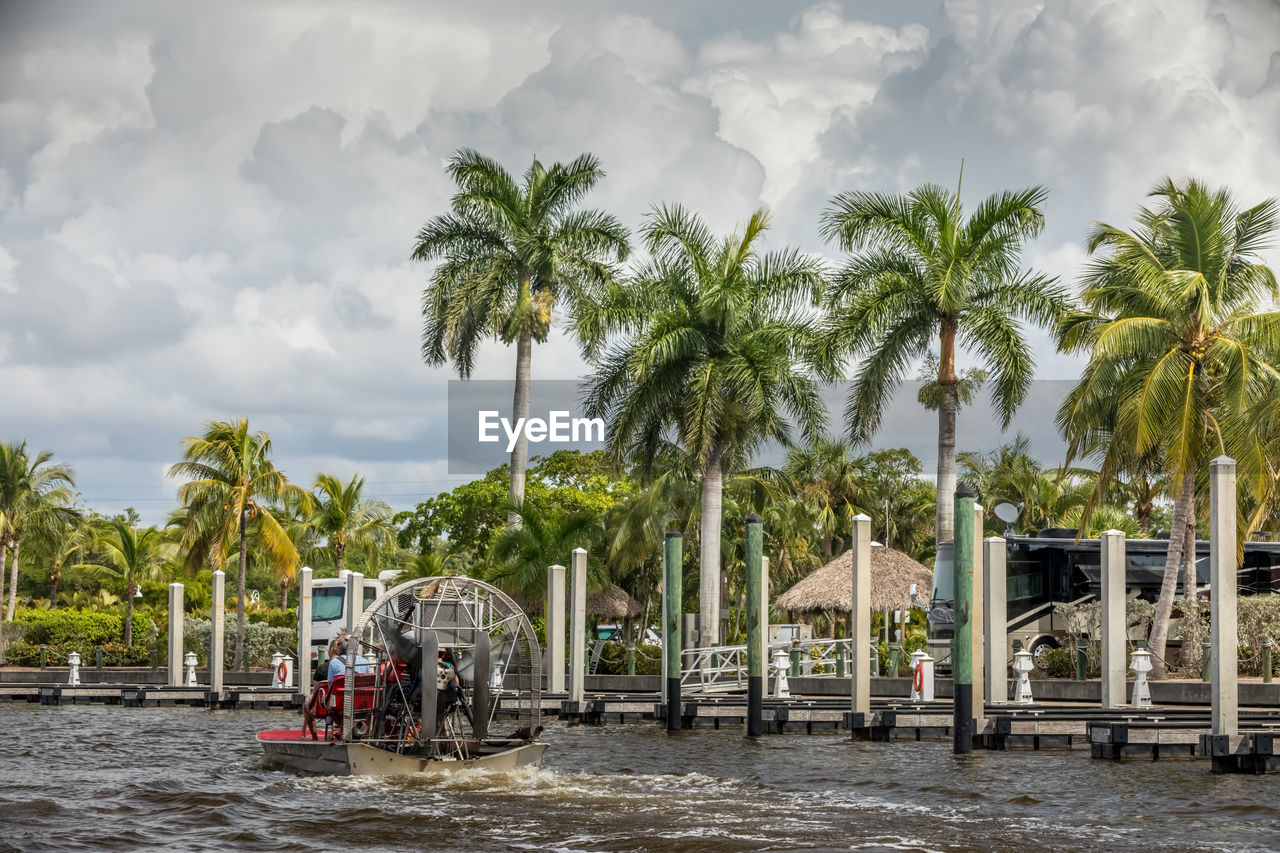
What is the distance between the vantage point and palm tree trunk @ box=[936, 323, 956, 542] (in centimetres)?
3506

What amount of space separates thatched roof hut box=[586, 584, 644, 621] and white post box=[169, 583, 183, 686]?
12.3 meters

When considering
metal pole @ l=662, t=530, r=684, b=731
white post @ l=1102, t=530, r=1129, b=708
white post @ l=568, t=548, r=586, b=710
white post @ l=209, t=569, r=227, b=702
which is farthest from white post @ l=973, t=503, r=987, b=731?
white post @ l=209, t=569, r=227, b=702

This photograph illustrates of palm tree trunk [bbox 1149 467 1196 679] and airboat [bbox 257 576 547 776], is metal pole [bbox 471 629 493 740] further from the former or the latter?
palm tree trunk [bbox 1149 467 1196 679]

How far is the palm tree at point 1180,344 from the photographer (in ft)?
95.7

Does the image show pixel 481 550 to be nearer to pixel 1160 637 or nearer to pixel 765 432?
pixel 765 432

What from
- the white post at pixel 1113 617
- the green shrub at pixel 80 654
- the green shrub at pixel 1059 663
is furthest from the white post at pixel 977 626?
the green shrub at pixel 80 654

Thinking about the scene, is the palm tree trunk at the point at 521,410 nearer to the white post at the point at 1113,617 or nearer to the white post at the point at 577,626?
the white post at the point at 577,626

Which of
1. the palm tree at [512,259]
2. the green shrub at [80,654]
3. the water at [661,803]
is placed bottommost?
the green shrub at [80,654]

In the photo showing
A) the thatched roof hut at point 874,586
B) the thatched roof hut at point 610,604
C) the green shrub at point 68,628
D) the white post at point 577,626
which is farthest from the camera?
the green shrub at point 68,628

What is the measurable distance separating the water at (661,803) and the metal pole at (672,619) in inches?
117

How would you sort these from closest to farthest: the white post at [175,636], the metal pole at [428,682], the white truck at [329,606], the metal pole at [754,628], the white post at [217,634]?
1. the metal pole at [428,682]
2. the metal pole at [754,628]
3. the white post at [217,634]
4. the white post at [175,636]
5. the white truck at [329,606]

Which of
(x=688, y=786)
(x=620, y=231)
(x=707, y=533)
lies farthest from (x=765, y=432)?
(x=688, y=786)

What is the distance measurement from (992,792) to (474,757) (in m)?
6.53

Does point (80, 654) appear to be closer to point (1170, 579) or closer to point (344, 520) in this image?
point (344, 520)
